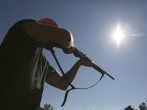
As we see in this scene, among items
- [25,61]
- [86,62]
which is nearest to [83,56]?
[86,62]

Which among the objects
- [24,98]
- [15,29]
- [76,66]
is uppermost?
[76,66]

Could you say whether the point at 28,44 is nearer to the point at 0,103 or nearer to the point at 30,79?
the point at 30,79

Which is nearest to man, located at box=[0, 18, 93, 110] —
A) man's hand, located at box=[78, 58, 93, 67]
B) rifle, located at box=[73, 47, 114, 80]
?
rifle, located at box=[73, 47, 114, 80]

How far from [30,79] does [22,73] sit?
13cm

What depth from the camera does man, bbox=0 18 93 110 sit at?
9.92ft

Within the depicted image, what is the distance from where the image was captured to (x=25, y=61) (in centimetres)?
317

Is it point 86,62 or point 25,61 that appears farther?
point 86,62

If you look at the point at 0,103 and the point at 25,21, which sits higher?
the point at 25,21

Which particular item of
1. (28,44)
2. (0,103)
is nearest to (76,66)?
(28,44)

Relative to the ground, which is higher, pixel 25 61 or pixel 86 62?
pixel 86 62

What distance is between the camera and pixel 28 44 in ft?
10.6

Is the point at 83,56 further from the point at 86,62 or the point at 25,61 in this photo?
the point at 25,61

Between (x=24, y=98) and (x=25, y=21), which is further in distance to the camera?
(x=25, y=21)

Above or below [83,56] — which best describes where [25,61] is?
below
